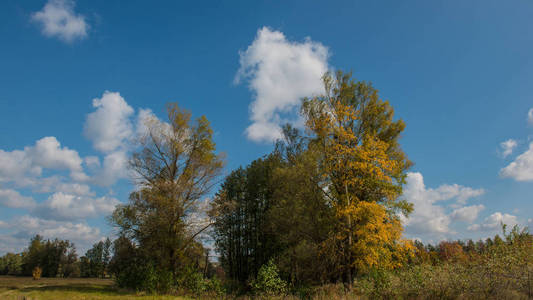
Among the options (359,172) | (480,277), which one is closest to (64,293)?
(359,172)

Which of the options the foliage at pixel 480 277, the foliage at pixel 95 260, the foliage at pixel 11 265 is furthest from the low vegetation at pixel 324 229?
the foliage at pixel 11 265

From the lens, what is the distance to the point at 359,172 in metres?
14.9

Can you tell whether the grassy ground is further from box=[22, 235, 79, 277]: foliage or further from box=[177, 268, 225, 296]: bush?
box=[22, 235, 79, 277]: foliage

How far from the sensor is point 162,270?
1777 centimetres

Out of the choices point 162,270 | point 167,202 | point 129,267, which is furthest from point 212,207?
point 129,267

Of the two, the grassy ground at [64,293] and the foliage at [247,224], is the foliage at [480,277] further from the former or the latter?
the foliage at [247,224]

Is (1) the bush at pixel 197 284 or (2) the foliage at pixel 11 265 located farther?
(2) the foliage at pixel 11 265

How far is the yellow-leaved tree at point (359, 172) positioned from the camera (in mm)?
13602

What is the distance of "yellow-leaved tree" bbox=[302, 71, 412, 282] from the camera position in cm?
1360

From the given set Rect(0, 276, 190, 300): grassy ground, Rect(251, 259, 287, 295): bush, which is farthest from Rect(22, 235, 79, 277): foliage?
Rect(251, 259, 287, 295): bush

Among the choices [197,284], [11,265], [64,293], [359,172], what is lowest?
[11,265]

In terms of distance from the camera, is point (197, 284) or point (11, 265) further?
point (11, 265)

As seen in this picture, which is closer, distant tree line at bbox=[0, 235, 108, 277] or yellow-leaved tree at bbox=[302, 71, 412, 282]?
yellow-leaved tree at bbox=[302, 71, 412, 282]

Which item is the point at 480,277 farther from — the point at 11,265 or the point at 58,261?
the point at 11,265
